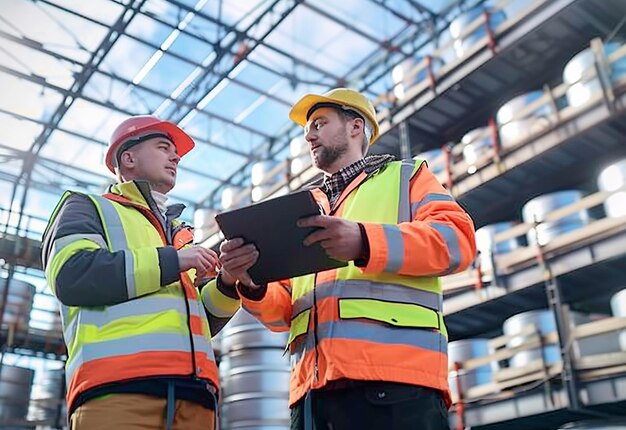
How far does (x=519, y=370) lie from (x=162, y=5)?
9.28m

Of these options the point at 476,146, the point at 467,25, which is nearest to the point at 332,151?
the point at 476,146

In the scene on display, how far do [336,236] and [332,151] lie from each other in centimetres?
68

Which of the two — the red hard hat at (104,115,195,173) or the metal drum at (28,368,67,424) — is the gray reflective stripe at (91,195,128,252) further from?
the metal drum at (28,368,67,424)

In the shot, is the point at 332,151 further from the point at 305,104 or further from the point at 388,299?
the point at 388,299

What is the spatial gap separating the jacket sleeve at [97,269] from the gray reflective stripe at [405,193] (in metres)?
0.75

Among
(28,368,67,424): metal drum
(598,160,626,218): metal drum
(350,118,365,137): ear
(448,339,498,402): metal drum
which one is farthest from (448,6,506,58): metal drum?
(28,368,67,424): metal drum

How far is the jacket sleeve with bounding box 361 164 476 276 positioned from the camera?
1.99 meters

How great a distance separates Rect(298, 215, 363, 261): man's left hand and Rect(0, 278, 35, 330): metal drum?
11538mm

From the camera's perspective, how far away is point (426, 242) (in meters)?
2.04

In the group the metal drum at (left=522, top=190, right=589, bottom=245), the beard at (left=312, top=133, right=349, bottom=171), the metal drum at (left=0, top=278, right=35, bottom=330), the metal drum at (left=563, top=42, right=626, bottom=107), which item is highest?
the metal drum at (left=563, top=42, right=626, bottom=107)

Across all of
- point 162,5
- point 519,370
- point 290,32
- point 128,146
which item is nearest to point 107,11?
point 162,5

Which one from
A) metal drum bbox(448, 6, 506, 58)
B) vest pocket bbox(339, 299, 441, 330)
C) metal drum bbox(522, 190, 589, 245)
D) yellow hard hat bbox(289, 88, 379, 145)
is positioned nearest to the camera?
vest pocket bbox(339, 299, 441, 330)

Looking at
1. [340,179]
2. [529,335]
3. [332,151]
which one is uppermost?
[529,335]

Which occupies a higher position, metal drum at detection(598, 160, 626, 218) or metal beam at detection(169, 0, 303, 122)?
metal beam at detection(169, 0, 303, 122)
